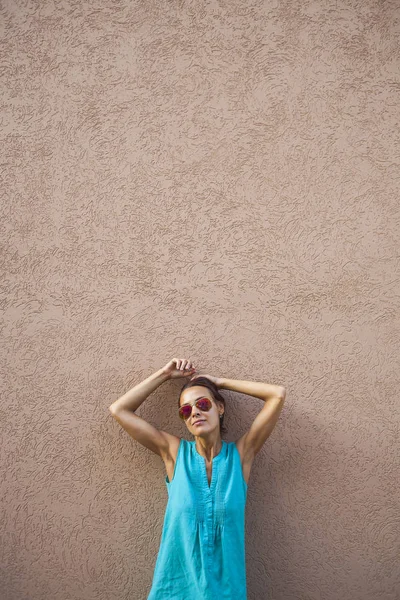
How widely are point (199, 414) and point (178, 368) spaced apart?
0.35 meters

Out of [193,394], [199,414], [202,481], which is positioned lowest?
[202,481]

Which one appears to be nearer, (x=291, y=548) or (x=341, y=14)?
(x=291, y=548)

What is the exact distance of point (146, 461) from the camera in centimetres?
367

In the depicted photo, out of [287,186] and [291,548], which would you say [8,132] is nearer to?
[287,186]

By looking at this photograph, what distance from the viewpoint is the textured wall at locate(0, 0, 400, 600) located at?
3664 mm

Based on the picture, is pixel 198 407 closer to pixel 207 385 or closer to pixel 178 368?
pixel 207 385

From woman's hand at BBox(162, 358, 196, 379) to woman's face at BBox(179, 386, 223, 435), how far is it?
0.46 feet

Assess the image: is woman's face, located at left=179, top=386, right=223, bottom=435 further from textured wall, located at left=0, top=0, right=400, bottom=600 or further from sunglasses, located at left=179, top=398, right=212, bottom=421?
textured wall, located at left=0, top=0, right=400, bottom=600

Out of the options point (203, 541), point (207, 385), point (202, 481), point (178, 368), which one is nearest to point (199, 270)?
point (178, 368)

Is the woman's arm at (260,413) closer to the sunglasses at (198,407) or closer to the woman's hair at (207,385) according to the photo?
the woman's hair at (207,385)

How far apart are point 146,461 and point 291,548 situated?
1112 millimetres

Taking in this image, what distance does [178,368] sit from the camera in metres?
3.52

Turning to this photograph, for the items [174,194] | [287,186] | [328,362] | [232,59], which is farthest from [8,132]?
[328,362]

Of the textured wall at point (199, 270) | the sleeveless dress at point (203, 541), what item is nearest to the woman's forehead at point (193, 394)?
the textured wall at point (199, 270)
